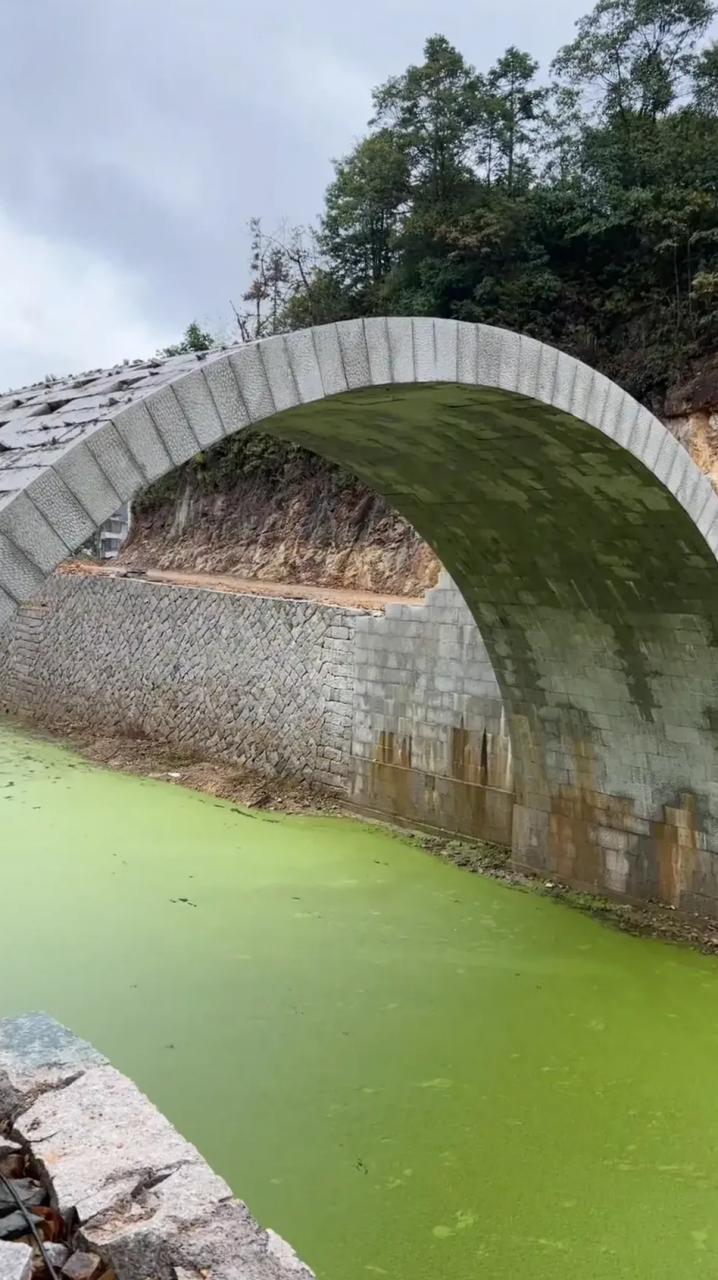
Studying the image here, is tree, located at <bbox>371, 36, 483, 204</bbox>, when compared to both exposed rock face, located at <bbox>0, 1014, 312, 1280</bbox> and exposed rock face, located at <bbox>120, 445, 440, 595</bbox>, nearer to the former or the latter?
exposed rock face, located at <bbox>120, 445, 440, 595</bbox>

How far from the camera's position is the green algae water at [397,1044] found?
3287 millimetres

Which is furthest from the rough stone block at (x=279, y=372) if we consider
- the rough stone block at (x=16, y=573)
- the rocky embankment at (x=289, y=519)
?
the rocky embankment at (x=289, y=519)

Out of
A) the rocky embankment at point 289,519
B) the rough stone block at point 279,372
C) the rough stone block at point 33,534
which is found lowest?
the rough stone block at point 33,534

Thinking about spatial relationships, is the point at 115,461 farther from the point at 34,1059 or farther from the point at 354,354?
the point at 34,1059

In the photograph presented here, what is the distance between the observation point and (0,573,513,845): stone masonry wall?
309 inches

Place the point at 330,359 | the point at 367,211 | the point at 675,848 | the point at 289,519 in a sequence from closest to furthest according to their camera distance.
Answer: the point at 330,359 < the point at 675,848 < the point at 367,211 < the point at 289,519

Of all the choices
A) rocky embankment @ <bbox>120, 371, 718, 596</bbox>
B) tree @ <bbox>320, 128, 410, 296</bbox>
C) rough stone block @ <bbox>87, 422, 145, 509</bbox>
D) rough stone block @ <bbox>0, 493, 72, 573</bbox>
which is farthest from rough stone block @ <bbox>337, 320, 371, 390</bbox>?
tree @ <bbox>320, 128, 410, 296</bbox>

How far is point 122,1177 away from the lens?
270 cm

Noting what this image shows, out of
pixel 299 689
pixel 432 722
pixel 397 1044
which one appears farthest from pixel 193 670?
pixel 397 1044

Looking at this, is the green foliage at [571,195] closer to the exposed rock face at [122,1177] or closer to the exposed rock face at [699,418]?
the exposed rock face at [699,418]

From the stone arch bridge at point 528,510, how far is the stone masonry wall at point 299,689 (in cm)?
85

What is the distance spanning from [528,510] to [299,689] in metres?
4.70

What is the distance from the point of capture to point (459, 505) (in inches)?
230

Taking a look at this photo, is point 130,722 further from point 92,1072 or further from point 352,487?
point 92,1072
